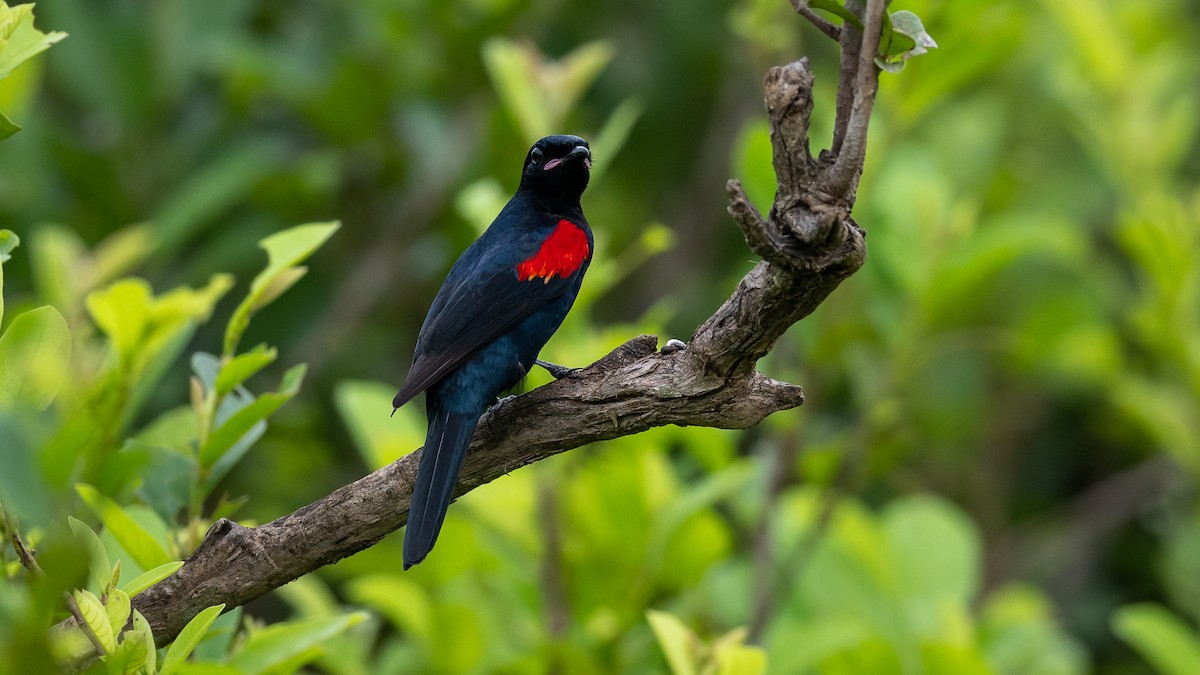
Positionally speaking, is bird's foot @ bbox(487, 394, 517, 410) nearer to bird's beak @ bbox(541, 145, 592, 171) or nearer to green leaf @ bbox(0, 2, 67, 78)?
bird's beak @ bbox(541, 145, 592, 171)

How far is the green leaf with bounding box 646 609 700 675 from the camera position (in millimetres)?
2682

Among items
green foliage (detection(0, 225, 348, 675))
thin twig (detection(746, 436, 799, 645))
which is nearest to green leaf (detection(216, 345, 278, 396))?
green foliage (detection(0, 225, 348, 675))

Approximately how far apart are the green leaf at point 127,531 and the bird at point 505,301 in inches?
22.3

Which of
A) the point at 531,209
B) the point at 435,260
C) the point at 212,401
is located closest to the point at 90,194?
the point at 435,260

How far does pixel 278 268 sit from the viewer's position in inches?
105

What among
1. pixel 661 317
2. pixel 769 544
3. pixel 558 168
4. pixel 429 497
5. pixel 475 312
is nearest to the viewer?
pixel 429 497

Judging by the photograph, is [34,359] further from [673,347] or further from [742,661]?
[742,661]

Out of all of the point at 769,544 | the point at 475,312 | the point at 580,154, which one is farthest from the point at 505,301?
the point at 769,544

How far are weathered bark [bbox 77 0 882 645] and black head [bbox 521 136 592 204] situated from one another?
1.22 metres

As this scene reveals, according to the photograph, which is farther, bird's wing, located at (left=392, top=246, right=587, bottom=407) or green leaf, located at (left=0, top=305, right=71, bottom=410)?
bird's wing, located at (left=392, top=246, right=587, bottom=407)

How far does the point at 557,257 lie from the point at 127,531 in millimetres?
1429

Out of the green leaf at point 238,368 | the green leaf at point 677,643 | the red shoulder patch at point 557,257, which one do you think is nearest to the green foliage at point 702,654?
the green leaf at point 677,643

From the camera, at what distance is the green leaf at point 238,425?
2.57m

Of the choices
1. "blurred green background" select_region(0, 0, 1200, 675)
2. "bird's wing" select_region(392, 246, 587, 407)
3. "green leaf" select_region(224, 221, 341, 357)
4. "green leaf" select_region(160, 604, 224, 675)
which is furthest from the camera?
"blurred green background" select_region(0, 0, 1200, 675)
